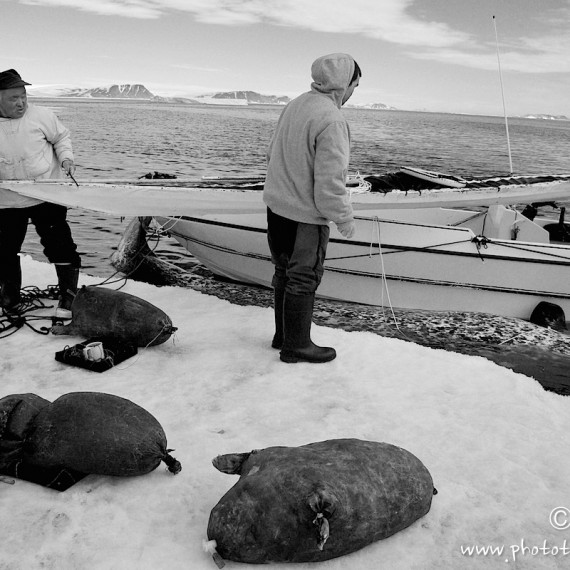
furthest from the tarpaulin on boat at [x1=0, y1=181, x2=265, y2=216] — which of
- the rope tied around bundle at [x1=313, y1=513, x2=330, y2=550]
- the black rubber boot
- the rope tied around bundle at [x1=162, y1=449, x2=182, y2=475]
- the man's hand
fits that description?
the rope tied around bundle at [x1=313, y1=513, x2=330, y2=550]

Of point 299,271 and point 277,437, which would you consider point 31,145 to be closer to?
point 299,271

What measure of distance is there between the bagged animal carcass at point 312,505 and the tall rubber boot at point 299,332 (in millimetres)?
1984

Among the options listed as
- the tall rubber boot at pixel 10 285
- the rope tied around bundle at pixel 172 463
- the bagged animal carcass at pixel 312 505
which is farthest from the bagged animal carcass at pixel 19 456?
the tall rubber boot at pixel 10 285

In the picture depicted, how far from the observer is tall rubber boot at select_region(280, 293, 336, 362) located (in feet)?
16.4

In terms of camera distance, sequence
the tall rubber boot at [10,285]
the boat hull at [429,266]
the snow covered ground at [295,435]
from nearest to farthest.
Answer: the snow covered ground at [295,435], the tall rubber boot at [10,285], the boat hull at [429,266]

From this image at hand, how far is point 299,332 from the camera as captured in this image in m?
5.09

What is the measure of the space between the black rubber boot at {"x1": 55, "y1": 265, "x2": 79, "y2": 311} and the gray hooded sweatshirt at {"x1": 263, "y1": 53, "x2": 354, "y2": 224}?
2.59 metres

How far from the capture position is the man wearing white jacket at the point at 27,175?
5410 millimetres

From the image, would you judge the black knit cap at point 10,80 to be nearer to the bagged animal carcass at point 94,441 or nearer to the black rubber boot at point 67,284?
the black rubber boot at point 67,284

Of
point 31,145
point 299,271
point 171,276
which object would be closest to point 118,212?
point 31,145

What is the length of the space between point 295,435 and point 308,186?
6.63ft

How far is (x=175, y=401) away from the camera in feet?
14.4

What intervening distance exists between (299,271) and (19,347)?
2729 mm

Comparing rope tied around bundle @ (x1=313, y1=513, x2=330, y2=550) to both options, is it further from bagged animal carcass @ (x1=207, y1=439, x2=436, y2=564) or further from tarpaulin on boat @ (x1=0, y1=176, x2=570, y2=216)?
tarpaulin on boat @ (x1=0, y1=176, x2=570, y2=216)
